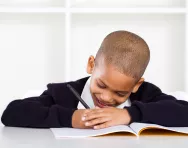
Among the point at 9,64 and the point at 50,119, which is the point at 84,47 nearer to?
the point at 9,64

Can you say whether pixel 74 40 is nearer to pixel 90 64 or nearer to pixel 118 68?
pixel 90 64

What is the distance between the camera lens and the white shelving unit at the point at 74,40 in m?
3.03

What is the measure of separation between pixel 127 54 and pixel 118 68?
0.05 meters

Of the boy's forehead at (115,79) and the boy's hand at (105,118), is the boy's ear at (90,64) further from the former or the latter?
the boy's hand at (105,118)

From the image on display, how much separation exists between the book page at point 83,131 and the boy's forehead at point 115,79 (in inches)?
10.6

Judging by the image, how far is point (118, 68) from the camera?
1496 mm

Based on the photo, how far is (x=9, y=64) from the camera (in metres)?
3.06
